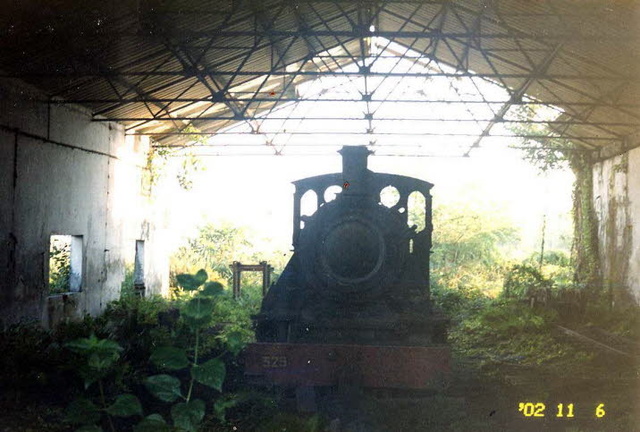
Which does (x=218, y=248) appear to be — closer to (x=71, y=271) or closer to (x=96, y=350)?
(x=71, y=271)

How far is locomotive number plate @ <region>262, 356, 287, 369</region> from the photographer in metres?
7.58

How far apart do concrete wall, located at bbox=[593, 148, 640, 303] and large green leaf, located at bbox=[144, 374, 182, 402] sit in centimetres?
1383

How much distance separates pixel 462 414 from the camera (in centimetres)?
668

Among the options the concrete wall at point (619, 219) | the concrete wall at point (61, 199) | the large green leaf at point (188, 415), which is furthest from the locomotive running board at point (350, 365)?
the concrete wall at point (619, 219)

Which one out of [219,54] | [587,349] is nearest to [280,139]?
[219,54]

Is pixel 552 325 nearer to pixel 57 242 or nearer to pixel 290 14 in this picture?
pixel 290 14

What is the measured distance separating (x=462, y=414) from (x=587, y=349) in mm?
6232

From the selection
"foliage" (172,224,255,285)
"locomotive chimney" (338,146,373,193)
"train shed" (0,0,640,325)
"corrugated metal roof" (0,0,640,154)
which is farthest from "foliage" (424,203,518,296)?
"locomotive chimney" (338,146,373,193)

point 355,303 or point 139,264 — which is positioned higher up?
point 139,264

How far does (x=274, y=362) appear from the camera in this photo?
7590 millimetres

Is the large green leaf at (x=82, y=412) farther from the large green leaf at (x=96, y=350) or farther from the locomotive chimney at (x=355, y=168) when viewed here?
the locomotive chimney at (x=355, y=168)

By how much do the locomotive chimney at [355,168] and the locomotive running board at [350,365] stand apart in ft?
6.43

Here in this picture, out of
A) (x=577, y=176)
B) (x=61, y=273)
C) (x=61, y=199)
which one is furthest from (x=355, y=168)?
(x=577, y=176)

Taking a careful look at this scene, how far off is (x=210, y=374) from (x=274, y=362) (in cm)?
330
